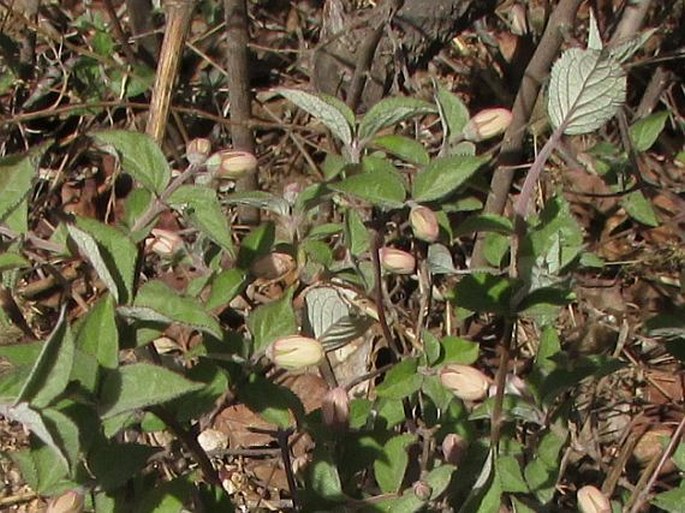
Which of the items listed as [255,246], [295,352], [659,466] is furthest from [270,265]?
[659,466]

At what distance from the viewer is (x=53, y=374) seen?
2.84 ft

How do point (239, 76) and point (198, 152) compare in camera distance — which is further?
point (239, 76)

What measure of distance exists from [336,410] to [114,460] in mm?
270

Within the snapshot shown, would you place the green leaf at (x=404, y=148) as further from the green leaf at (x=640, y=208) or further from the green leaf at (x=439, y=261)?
the green leaf at (x=640, y=208)

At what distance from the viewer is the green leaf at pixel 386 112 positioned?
1.22 meters

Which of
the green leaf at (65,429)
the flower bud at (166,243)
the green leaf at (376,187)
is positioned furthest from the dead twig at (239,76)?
the green leaf at (65,429)

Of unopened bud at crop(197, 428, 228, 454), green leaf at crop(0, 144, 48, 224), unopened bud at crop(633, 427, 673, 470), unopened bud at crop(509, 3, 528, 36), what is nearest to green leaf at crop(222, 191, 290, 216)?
green leaf at crop(0, 144, 48, 224)

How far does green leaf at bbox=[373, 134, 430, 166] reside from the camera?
1.31 metres

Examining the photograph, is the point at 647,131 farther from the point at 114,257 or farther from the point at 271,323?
the point at 114,257

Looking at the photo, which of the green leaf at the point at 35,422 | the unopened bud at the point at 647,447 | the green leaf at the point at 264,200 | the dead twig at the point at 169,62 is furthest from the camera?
the unopened bud at the point at 647,447

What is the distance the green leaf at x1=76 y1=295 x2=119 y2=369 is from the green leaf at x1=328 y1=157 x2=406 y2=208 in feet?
0.81

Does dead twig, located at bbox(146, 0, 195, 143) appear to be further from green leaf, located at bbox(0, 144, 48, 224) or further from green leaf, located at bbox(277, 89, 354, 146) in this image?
green leaf, located at bbox(0, 144, 48, 224)

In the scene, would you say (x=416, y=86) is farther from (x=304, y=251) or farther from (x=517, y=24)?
(x=304, y=251)

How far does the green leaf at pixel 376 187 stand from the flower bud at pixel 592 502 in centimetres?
43
